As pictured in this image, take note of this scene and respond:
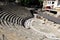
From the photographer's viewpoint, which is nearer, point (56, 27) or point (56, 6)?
point (56, 27)

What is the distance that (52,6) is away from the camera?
Answer: 107 ft

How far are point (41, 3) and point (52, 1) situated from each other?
12.3 feet

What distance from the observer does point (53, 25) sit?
72.4ft

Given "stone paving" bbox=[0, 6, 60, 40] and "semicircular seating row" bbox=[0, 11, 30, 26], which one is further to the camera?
"semicircular seating row" bbox=[0, 11, 30, 26]

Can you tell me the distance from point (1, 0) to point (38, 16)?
8.38m

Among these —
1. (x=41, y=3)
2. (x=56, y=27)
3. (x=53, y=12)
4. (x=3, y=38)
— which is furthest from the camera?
(x=41, y=3)

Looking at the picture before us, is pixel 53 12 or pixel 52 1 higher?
pixel 52 1

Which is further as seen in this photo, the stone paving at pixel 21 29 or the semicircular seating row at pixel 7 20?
the semicircular seating row at pixel 7 20

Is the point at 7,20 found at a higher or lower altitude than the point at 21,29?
higher

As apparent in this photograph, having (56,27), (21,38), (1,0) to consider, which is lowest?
(56,27)

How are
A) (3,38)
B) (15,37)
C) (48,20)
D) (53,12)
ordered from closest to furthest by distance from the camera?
(3,38) < (15,37) < (48,20) < (53,12)

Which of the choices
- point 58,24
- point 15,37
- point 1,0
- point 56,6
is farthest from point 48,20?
point 15,37

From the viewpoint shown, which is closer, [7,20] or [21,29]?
[21,29]

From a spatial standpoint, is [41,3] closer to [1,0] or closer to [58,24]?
[1,0]
